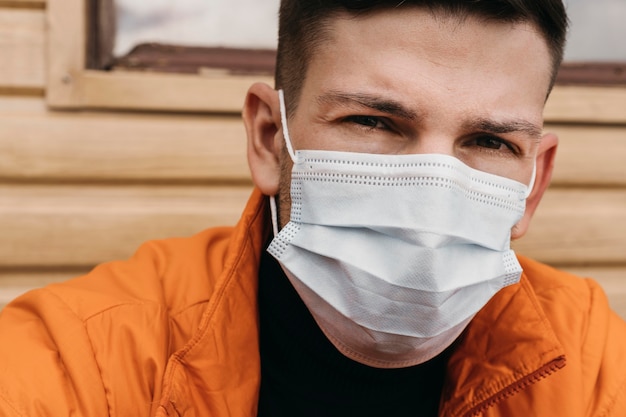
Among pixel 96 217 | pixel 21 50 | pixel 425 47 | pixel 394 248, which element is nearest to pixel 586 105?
pixel 425 47

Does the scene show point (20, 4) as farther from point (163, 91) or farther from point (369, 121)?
point (369, 121)

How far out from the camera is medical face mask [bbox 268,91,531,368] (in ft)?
5.40

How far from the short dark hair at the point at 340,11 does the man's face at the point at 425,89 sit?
2 cm

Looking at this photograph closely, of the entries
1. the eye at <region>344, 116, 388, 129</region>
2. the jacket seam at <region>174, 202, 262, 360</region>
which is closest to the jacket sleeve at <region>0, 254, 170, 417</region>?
the jacket seam at <region>174, 202, 262, 360</region>

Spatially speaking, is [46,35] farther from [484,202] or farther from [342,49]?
[484,202]

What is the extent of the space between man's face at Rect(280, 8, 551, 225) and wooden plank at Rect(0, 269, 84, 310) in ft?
4.59

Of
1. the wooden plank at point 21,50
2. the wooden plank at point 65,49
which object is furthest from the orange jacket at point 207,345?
the wooden plank at point 21,50

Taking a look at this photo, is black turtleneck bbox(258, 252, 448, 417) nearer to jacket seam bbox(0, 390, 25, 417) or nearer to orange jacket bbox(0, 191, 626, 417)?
orange jacket bbox(0, 191, 626, 417)

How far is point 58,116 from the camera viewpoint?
279 centimetres

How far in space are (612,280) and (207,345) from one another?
7.72ft

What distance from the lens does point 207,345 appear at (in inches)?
70.4

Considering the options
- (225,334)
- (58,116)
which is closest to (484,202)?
(225,334)

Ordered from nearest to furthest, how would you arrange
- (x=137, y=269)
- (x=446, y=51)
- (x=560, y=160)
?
(x=446, y=51) < (x=137, y=269) < (x=560, y=160)

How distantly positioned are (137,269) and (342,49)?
0.89 metres
